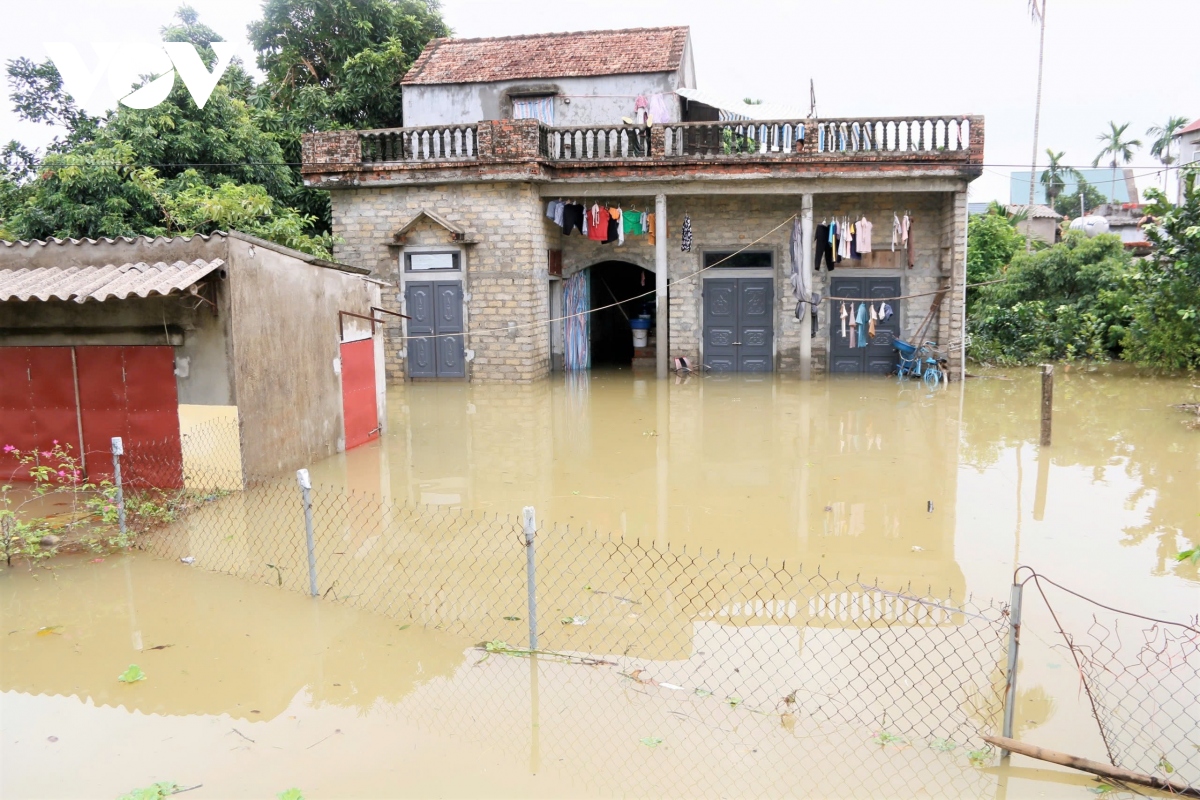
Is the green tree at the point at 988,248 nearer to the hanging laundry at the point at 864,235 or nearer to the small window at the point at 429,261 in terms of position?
the hanging laundry at the point at 864,235

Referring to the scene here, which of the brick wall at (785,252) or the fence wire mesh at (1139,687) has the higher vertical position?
the brick wall at (785,252)

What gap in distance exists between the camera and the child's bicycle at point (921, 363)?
16.6 meters

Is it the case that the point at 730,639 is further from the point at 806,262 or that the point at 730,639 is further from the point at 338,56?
the point at 338,56

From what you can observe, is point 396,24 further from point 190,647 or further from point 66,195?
point 190,647

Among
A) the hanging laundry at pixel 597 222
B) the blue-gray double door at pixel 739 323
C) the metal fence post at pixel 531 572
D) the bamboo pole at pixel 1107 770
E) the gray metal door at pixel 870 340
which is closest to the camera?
the bamboo pole at pixel 1107 770

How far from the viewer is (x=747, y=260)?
18.1m

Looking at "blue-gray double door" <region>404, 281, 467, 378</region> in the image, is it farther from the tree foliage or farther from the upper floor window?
the upper floor window

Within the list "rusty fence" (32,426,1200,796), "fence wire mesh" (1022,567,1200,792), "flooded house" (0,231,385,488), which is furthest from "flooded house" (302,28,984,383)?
"fence wire mesh" (1022,567,1200,792)

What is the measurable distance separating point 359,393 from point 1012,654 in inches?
355

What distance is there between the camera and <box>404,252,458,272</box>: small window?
56.1 feet

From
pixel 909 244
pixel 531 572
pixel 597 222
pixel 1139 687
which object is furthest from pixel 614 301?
pixel 1139 687

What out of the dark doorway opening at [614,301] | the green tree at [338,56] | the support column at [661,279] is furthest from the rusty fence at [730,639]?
the green tree at [338,56]

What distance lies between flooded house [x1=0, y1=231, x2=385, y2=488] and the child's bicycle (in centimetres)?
1146

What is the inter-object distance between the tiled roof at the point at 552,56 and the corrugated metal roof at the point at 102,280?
12468mm
